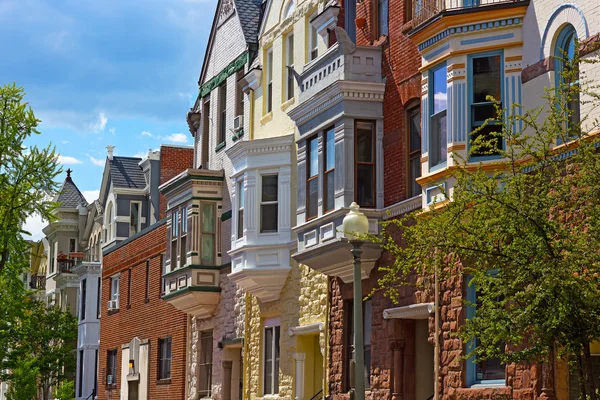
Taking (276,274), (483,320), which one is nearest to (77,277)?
(276,274)

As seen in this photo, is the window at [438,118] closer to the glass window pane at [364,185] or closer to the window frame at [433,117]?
the window frame at [433,117]

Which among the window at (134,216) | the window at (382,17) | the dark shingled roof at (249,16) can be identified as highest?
the dark shingled roof at (249,16)

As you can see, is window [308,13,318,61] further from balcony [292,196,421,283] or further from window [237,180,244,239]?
balcony [292,196,421,283]

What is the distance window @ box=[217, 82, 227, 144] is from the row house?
5.04 m

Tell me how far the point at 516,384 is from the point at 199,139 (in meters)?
22.8

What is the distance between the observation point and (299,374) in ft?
103

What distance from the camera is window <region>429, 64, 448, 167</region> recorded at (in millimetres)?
22922

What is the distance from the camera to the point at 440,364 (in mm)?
23562

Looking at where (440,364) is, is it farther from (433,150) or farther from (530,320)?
(530,320)

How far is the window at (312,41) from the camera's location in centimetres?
3206

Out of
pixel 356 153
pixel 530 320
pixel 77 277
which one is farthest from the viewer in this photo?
pixel 77 277

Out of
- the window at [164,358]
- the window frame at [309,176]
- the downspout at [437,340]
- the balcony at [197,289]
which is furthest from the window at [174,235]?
the downspout at [437,340]

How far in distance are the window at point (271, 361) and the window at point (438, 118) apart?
11.6 meters

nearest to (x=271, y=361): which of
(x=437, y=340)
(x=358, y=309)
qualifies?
(x=437, y=340)
